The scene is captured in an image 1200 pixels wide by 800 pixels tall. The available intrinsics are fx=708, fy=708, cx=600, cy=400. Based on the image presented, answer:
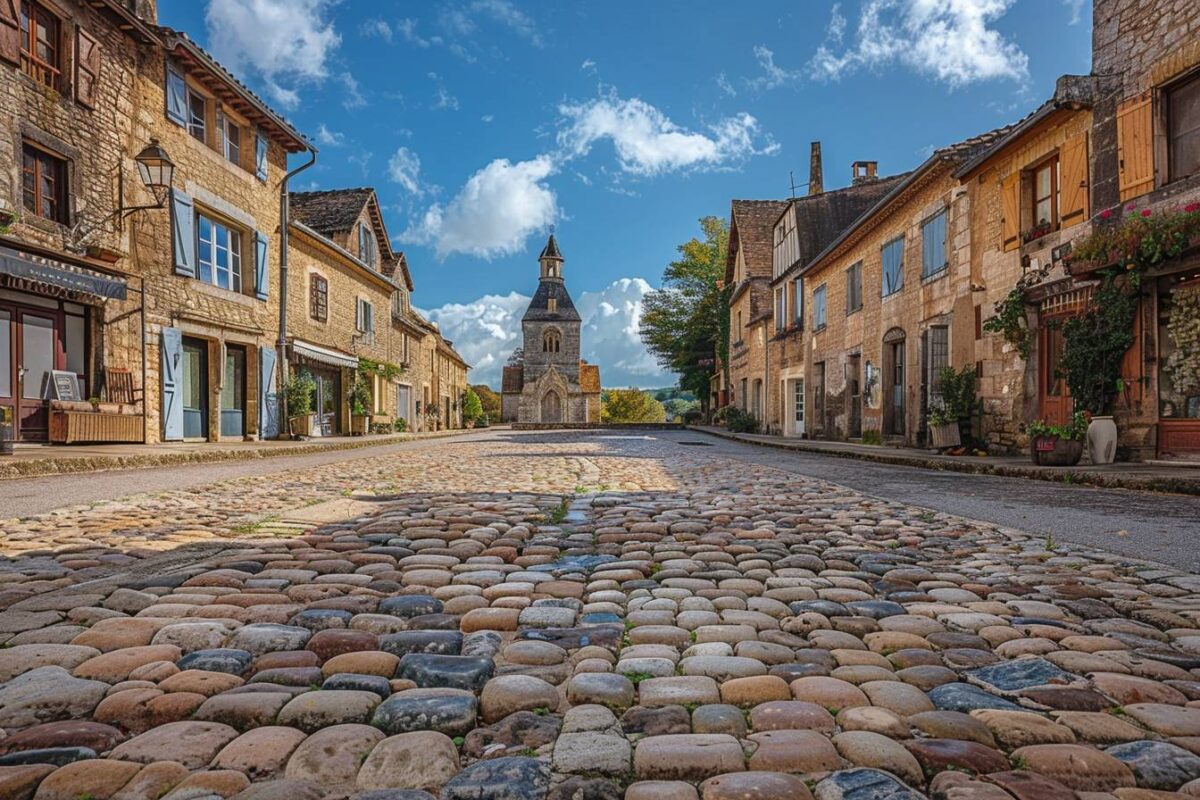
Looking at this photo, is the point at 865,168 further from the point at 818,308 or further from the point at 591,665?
the point at 591,665

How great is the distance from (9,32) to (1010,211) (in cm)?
1470

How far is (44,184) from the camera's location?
35.0 feet

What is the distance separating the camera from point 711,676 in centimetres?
182

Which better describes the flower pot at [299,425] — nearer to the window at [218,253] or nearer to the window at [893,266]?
the window at [218,253]

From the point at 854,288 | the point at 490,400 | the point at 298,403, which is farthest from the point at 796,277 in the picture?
the point at 490,400

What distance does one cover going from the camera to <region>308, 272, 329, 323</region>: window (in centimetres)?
1892

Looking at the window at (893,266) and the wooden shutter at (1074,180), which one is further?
the window at (893,266)

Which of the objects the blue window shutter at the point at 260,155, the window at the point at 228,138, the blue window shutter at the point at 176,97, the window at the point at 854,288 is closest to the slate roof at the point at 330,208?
the blue window shutter at the point at 260,155

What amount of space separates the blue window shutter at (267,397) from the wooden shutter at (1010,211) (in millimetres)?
14778

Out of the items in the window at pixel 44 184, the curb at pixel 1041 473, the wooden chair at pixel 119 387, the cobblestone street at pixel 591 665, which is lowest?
the curb at pixel 1041 473

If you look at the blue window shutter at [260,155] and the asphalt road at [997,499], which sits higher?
the blue window shutter at [260,155]

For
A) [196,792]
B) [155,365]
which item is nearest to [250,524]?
[196,792]

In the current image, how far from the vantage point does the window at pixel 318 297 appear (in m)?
18.9

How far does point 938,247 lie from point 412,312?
2371cm
